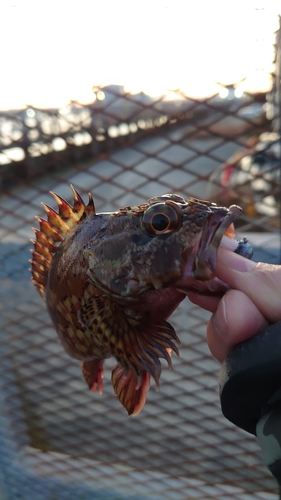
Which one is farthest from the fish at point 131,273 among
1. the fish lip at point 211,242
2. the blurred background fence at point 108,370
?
the blurred background fence at point 108,370

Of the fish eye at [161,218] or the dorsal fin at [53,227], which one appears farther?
the dorsal fin at [53,227]

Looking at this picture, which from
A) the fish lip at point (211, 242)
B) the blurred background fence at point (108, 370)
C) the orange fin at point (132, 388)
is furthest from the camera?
the blurred background fence at point (108, 370)

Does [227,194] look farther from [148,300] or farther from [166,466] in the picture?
[148,300]

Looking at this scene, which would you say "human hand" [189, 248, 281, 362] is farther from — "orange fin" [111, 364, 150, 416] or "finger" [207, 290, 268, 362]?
"orange fin" [111, 364, 150, 416]

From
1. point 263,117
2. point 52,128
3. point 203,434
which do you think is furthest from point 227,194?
point 203,434

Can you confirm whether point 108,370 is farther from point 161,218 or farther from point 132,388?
point 161,218

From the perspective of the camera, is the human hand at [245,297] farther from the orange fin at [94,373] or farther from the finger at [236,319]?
the orange fin at [94,373]
